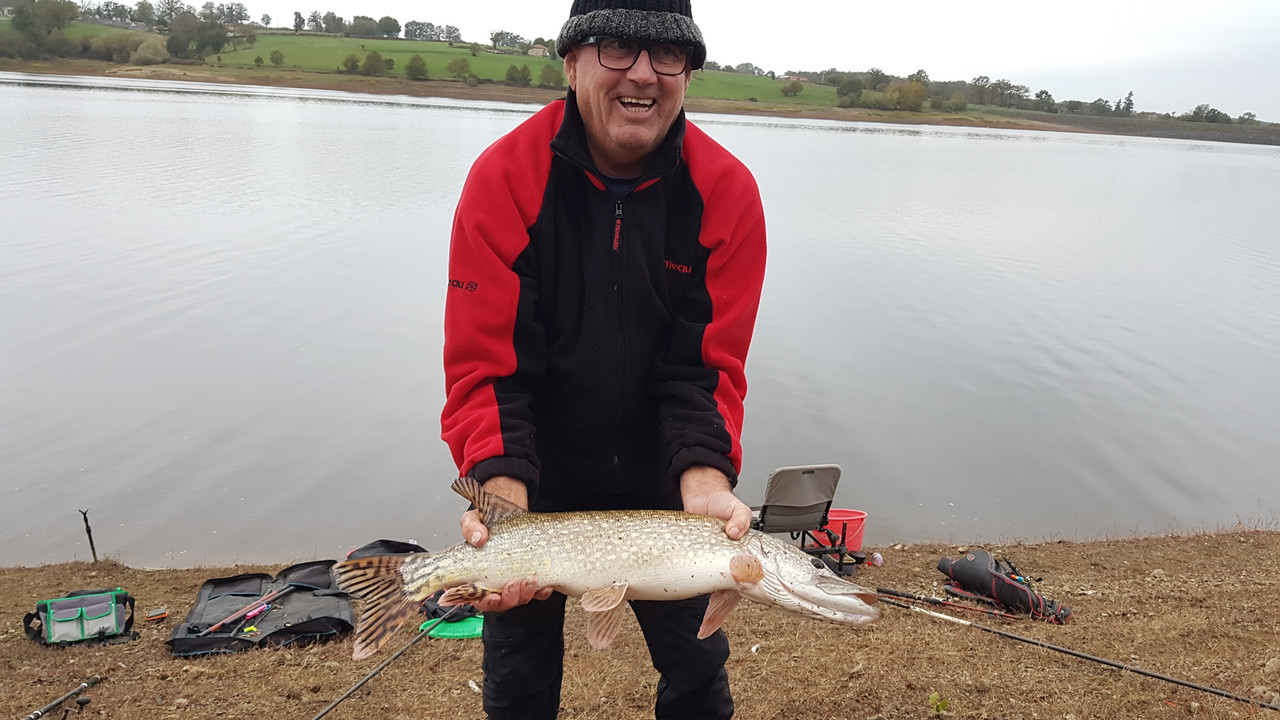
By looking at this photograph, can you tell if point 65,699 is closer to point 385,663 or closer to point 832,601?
point 385,663

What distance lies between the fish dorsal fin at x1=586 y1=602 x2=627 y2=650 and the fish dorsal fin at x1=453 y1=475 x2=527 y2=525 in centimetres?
47

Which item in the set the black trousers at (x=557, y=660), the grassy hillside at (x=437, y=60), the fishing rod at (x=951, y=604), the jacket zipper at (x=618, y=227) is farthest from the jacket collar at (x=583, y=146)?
the grassy hillside at (x=437, y=60)

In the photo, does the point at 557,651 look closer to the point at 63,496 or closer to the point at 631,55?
the point at 631,55

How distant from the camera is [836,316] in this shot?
1444 centimetres

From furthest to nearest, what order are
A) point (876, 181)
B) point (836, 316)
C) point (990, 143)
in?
point (990, 143)
point (876, 181)
point (836, 316)

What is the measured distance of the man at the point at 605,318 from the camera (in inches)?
109

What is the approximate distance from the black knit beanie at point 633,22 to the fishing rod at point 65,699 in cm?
433

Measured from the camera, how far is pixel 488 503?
9.19 ft

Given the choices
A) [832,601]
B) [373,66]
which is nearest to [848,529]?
[832,601]

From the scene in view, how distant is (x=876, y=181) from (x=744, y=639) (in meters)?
29.3

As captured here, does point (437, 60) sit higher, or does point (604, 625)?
point (437, 60)

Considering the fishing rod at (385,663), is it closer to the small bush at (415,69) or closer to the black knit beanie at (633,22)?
the black knit beanie at (633,22)

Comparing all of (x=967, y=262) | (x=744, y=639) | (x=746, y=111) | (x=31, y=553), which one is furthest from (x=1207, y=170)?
(x=31, y=553)

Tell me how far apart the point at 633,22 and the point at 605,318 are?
0.99m
